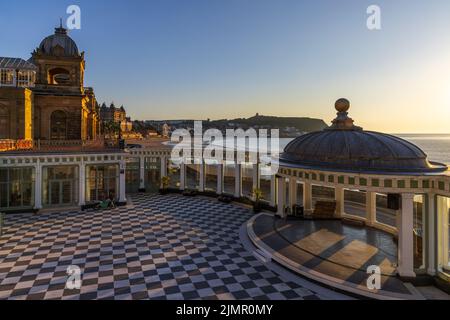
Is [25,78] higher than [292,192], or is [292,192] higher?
[25,78]

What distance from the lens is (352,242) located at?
1301 centimetres

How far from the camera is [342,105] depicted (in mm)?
14109

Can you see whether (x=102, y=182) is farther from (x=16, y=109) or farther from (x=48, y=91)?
(x=48, y=91)

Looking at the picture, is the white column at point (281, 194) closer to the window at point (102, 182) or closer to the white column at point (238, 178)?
the white column at point (238, 178)

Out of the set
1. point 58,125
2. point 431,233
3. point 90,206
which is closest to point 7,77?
point 58,125

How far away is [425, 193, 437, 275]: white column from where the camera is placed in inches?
376

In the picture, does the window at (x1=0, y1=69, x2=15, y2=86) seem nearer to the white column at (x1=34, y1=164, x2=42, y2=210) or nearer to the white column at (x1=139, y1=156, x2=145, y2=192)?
the white column at (x1=34, y1=164, x2=42, y2=210)

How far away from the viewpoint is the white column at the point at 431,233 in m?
9.55

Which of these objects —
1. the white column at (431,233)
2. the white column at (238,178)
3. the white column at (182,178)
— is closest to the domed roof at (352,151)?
the white column at (431,233)

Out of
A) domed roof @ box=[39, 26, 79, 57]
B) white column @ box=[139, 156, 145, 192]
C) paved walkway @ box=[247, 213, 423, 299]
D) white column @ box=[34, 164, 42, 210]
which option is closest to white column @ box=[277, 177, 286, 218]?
paved walkway @ box=[247, 213, 423, 299]

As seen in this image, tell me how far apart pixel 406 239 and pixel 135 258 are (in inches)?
410
